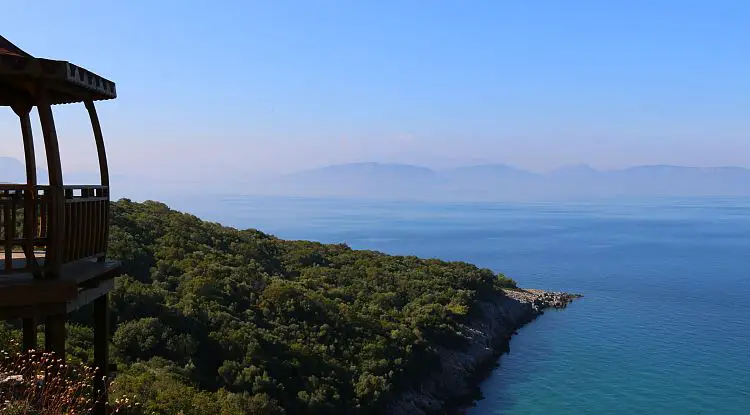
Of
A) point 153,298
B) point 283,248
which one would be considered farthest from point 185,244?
point 283,248

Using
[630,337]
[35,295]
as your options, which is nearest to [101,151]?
[35,295]

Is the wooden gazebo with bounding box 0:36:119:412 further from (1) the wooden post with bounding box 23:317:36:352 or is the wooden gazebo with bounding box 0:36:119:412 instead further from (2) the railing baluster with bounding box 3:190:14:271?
(1) the wooden post with bounding box 23:317:36:352

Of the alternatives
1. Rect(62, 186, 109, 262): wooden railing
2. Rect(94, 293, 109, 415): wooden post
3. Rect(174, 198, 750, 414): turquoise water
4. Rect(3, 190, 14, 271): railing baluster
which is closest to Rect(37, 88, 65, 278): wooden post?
Rect(62, 186, 109, 262): wooden railing

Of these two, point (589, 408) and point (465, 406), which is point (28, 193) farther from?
point (589, 408)

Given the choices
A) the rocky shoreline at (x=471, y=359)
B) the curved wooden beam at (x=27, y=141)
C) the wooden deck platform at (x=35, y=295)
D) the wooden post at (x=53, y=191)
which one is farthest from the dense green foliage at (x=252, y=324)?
the wooden post at (x=53, y=191)

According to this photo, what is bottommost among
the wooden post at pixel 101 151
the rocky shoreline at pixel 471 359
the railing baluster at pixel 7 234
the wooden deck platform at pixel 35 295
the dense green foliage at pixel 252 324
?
the rocky shoreline at pixel 471 359

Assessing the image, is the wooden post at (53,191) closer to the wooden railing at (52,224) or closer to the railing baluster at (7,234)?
the wooden railing at (52,224)
